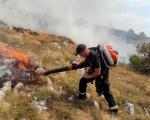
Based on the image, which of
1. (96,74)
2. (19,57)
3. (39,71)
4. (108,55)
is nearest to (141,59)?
(19,57)

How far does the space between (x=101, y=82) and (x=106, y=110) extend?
42.5 inches

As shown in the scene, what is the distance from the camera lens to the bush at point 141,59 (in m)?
30.4

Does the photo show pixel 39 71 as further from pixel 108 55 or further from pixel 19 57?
pixel 108 55

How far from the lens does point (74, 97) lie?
47.0 ft

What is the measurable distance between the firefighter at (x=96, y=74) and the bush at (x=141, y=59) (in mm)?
16146

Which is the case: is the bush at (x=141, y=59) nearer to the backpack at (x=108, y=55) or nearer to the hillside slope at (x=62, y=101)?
the hillside slope at (x=62, y=101)

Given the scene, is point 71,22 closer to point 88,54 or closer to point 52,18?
point 52,18

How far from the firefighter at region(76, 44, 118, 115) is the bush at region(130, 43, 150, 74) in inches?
636

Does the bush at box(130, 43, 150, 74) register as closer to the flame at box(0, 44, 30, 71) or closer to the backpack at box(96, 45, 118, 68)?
the flame at box(0, 44, 30, 71)

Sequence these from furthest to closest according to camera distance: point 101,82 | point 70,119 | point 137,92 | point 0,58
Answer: point 137,92, point 0,58, point 101,82, point 70,119

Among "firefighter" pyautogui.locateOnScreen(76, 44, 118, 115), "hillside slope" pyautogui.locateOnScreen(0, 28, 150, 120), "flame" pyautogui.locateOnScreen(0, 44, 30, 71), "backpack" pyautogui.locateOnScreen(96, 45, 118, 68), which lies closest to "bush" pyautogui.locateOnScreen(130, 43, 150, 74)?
"hillside slope" pyautogui.locateOnScreen(0, 28, 150, 120)

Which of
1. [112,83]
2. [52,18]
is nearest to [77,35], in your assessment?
[52,18]

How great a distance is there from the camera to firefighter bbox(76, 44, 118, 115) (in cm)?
1319

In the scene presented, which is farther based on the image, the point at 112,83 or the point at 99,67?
the point at 112,83
